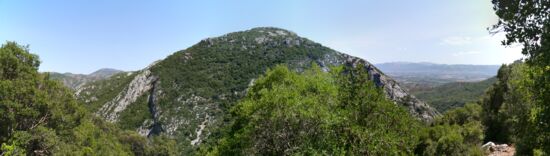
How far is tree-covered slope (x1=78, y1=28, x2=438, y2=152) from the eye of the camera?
447 feet

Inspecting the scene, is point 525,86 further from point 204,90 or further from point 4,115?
point 204,90

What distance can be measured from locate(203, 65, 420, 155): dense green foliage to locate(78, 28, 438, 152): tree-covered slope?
9956 cm

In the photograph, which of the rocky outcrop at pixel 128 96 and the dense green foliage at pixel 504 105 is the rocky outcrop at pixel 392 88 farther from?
the rocky outcrop at pixel 128 96

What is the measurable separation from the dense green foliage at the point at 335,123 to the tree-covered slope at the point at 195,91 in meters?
99.6

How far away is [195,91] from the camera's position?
493 feet

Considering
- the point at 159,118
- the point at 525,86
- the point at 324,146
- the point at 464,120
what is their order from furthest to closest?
the point at 159,118, the point at 464,120, the point at 324,146, the point at 525,86

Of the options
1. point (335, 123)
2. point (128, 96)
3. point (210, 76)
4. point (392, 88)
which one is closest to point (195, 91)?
point (210, 76)

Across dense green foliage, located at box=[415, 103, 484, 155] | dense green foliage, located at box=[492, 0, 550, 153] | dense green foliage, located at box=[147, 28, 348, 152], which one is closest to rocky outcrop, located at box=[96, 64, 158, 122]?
dense green foliage, located at box=[147, 28, 348, 152]

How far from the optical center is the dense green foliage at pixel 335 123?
18.5 m

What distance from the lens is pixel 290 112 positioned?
62.2 feet

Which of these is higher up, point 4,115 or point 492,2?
point 492,2

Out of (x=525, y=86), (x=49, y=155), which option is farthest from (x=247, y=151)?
(x=49, y=155)

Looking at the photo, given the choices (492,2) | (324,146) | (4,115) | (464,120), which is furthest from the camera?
(464,120)

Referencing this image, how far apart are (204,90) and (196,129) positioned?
22827 millimetres
